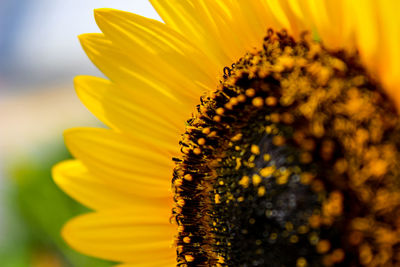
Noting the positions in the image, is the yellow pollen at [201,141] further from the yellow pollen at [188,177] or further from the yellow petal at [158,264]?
the yellow petal at [158,264]

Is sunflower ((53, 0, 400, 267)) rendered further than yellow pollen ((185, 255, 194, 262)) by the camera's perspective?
No

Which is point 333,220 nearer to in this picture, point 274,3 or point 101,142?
point 274,3

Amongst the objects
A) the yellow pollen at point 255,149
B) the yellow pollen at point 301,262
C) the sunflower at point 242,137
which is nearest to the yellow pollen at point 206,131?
the sunflower at point 242,137

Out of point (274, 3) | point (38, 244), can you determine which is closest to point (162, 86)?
point (274, 3)

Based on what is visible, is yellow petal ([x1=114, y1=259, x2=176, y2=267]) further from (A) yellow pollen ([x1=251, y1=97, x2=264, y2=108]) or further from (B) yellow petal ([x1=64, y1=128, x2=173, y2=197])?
(A) yellow pollen ([x1=251, y1=97, x2=264, y2=108])

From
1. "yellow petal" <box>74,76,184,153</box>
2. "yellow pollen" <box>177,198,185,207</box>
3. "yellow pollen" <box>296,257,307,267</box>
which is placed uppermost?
"yellow petal" <box>74,76,184,153</box>

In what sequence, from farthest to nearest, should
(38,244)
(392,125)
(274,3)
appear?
(38,244), (274,3), (392,125)

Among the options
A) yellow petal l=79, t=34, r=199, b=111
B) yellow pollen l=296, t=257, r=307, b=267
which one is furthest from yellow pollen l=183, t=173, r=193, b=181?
yellow pollen l=296, t=257, r=307, b=267
